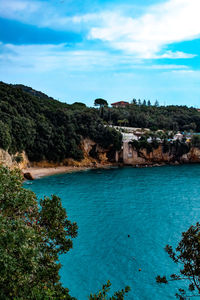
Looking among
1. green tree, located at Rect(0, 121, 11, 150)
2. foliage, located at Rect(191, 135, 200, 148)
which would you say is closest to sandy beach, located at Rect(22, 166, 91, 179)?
green tree, located at Rect(0, 121, 11, 150)

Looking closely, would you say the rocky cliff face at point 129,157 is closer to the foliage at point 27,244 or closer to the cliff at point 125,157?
the cliff at point 125,157

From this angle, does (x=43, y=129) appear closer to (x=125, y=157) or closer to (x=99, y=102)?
(x=125, y=157)

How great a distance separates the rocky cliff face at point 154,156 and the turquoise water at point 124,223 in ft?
37.4

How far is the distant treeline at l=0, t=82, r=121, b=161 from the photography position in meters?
45.1

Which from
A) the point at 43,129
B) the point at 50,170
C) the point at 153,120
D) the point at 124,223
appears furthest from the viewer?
the point at 153,120

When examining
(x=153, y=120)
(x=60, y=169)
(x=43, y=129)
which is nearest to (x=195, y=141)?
(x=153, y=120)

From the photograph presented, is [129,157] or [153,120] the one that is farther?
[153,120]

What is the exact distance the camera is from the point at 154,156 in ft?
209

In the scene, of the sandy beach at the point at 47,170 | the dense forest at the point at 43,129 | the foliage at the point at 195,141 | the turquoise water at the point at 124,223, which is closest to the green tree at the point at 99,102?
the dense forest at the point at 43,129

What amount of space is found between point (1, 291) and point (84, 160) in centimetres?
5089

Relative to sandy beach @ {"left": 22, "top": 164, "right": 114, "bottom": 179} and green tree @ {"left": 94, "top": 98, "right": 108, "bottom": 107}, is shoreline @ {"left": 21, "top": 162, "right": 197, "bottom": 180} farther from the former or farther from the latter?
green tree @ {"left": 94, "top": 98, "right": 108, "bottom": 107}

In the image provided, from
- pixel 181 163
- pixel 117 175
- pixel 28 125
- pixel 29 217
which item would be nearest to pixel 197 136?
pixel 181 163

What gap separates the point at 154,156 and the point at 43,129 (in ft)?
95.7

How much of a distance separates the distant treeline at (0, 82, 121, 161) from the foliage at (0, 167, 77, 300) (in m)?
30.9
